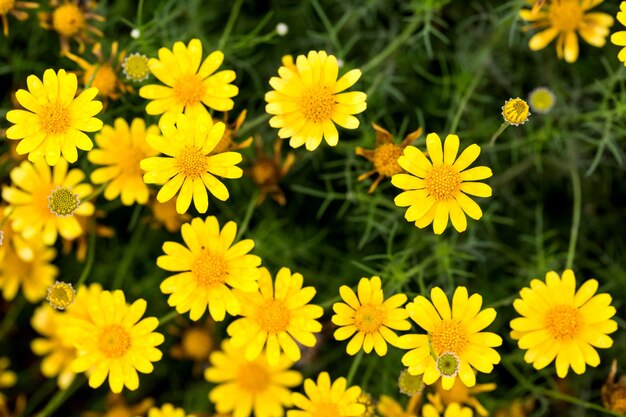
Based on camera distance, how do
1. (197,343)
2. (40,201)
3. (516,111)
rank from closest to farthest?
1. (516,111)
2. (40,201)
3. (197,343)

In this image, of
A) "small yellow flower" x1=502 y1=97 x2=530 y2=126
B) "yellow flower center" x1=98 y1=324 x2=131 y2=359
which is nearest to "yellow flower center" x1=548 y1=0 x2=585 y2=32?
"small yellow flower" x1=502 y1=97 x2=530 y2=126

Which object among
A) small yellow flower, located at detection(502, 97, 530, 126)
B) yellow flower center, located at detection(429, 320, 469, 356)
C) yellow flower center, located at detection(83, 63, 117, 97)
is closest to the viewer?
small yellow flower, located at detection(502, 97, 530, 126)

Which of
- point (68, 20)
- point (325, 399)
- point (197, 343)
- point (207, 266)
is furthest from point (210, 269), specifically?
point (68, 20)

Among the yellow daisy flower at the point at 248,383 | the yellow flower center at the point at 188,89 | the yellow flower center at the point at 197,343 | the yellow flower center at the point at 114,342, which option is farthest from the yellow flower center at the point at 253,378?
the yellow flower center at the point at 188,89

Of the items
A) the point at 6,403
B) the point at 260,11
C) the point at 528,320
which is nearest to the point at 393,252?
the point at 528,320

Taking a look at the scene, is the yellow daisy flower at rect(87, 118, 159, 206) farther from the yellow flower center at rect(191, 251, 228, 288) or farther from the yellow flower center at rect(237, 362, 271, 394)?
the yellow flower center at rect(237, 362, 271, 394)

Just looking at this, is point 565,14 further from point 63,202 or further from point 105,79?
point 63,202

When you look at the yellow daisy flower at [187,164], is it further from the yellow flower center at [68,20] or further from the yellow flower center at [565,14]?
the yellow flower center at [565,14]

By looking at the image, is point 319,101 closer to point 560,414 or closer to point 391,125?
point 391,125
